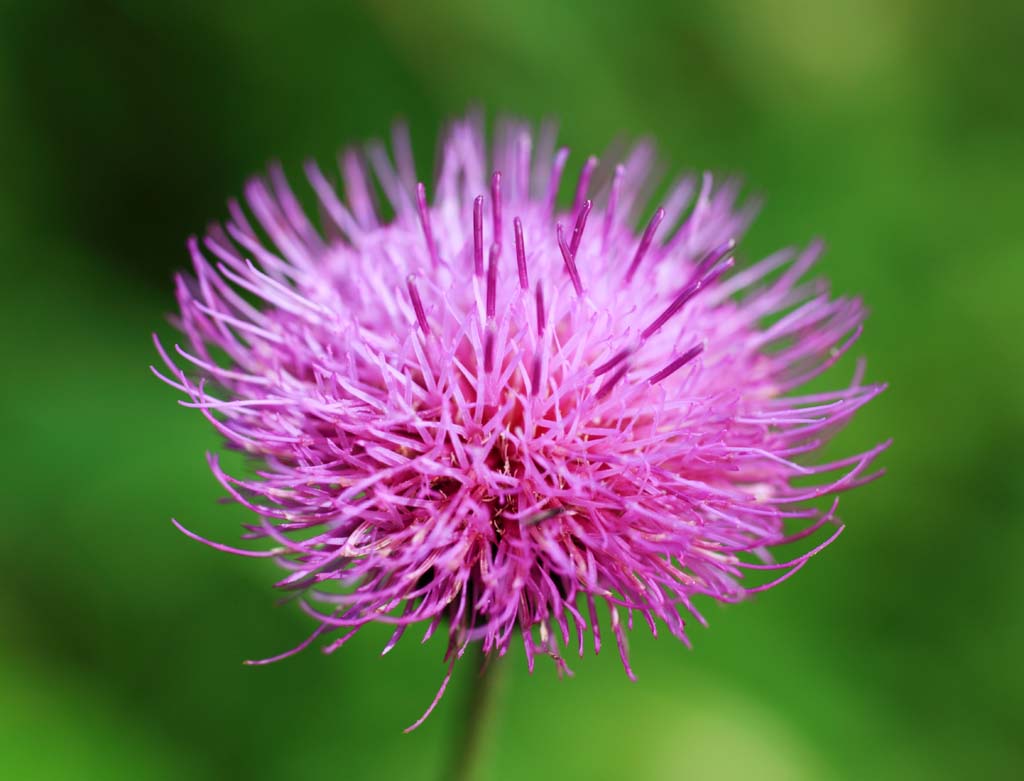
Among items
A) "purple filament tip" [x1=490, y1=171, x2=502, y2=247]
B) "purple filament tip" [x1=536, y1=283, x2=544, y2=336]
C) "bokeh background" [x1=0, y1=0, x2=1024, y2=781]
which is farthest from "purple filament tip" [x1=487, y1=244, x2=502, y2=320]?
"bokeh background" [x1=0, y1=0, x2=1024, y2=781]

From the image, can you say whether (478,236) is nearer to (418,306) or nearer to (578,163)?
(418,306)

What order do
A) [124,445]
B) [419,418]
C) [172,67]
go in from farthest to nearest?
1. [172,67]
2. [124,445]
3. [419,418]

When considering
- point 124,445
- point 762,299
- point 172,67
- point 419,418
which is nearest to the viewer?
point 419,418

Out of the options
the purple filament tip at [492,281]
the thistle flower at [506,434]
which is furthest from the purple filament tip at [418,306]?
the purple filament tip at [492,281]

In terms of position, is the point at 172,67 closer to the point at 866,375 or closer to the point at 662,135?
the point at 662,135

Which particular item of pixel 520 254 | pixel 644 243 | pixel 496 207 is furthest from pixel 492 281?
pixel 644 243

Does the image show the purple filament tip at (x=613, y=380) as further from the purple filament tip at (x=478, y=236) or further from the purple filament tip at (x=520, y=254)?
the purple filament tip at (x=478, y=236)

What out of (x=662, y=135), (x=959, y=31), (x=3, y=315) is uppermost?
(x=959, y=31)

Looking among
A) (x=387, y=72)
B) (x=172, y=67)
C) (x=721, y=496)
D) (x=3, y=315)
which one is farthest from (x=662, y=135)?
(x=3, y=315)
